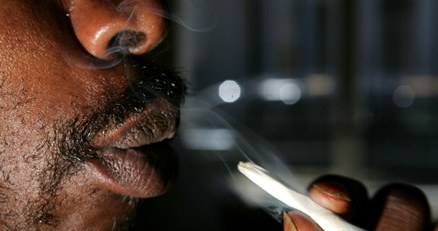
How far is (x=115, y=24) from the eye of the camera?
1234 mm

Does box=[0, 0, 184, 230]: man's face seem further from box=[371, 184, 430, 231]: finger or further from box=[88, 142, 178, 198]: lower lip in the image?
box=[371, 184, 430, 231]: finger

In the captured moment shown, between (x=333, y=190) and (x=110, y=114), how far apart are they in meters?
0.45

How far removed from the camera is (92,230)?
4.69 feet

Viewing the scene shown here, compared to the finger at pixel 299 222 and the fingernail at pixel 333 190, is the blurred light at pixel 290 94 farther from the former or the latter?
the finger at pixel 299 222

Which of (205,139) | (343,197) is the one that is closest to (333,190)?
(343,197)

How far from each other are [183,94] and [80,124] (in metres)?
0.25

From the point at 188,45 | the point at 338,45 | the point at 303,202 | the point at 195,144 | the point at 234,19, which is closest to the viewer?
the point at 303,202

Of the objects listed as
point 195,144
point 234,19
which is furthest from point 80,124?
point 234,19

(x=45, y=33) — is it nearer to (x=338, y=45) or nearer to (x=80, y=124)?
(x=80, y=124)

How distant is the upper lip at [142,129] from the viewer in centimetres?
128

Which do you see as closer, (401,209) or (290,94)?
(401,209)

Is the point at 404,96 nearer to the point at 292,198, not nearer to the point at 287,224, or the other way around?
the point at 287,224

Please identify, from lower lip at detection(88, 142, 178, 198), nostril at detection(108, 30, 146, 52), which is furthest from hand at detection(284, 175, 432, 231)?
nostril at detection(108, 30, 146, 52)

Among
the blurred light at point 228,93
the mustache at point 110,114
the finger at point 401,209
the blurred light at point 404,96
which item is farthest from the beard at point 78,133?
the blurred light at point 404,96
